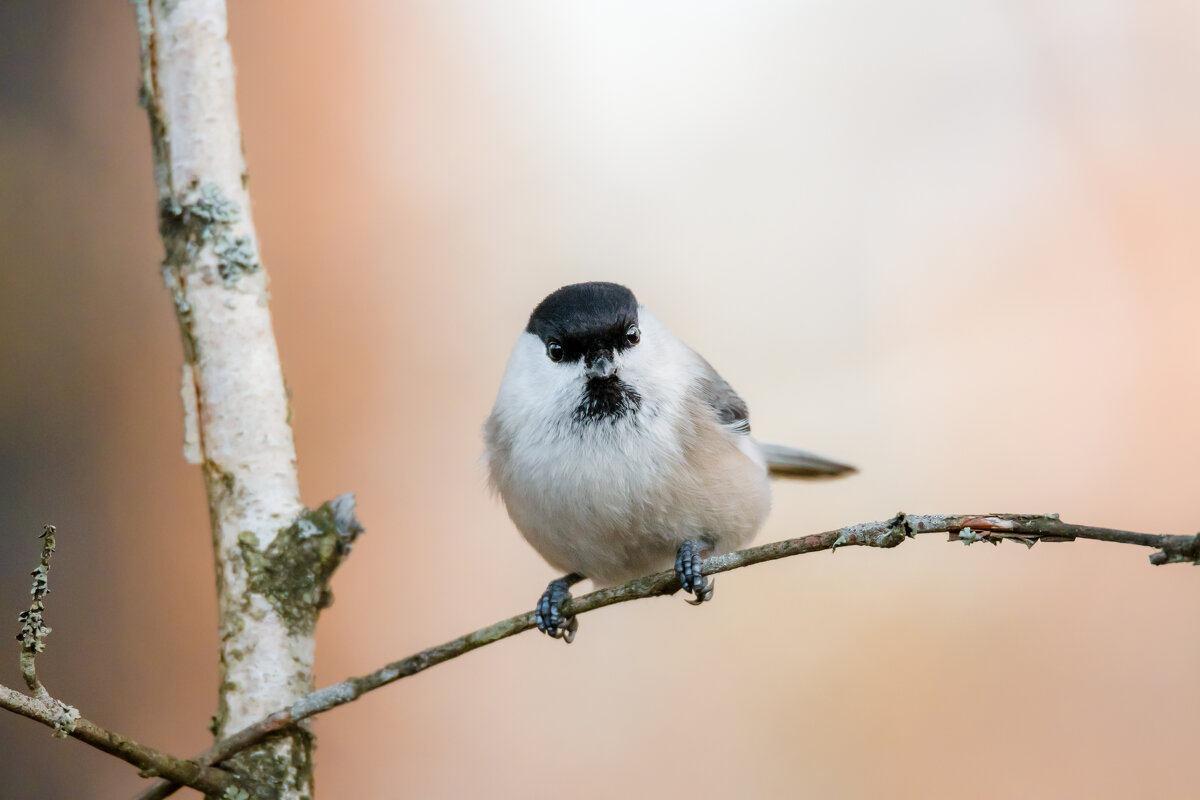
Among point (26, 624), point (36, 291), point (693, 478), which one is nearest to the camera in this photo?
point (26, 624)

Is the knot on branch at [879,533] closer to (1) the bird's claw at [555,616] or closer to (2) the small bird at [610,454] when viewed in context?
(2) the small bird at [610,454]

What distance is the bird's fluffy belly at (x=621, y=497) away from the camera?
6.38 feet

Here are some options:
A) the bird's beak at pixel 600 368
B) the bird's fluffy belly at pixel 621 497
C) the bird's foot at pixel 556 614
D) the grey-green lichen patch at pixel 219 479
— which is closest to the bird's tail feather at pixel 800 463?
the bird's fluffy belly at pixel 621 497

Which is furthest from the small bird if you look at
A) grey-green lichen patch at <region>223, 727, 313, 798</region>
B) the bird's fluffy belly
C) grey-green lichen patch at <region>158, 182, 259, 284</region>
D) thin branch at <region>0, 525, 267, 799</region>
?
thin branch at <region>0, 525, 267, 799</region>

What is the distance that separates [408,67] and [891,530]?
2707mm

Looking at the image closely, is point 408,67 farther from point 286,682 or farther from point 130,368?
point 286,682

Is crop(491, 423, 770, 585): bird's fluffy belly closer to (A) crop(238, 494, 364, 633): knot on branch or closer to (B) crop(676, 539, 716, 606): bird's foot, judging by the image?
(B) crop(676, 539, 716, 606): bird's foot

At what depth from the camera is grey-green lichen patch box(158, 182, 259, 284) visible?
1834mm

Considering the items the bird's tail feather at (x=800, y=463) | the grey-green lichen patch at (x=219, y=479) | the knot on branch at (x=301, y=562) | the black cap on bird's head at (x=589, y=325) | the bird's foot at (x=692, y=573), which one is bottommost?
the bird's foot at (x=692, y=573)

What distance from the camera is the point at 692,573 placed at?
188 centimetres

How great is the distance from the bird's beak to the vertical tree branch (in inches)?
23.7

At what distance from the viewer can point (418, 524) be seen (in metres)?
3.22

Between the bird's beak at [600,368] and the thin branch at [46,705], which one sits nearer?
the thin branch at [46,705]

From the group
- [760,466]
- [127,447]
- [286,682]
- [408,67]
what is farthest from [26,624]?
[408,67]
